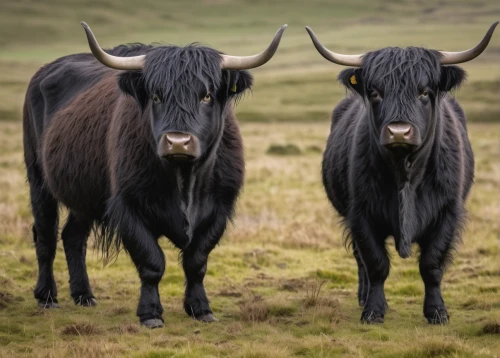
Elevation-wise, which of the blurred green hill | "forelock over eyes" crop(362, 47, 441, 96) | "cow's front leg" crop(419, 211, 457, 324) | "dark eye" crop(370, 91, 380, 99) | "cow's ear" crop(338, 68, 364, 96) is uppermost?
"forelock over eyes" crop(362, 47, 441, 96)

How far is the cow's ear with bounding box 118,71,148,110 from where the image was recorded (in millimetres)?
5949

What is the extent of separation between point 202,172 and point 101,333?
4.46 ft

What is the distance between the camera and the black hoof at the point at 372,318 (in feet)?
19.9

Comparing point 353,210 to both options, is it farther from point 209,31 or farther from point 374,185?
point 209,31

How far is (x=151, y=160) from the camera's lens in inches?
237

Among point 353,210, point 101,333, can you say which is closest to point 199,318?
point 101,333

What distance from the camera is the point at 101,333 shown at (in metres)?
5.61

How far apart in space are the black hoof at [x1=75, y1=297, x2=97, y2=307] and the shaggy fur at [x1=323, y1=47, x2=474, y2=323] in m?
2.27

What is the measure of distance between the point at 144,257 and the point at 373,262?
1.73 meters

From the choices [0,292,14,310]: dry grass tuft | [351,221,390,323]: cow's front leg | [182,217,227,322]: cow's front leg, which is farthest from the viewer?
[0,292,14,310]: dry grass tuft

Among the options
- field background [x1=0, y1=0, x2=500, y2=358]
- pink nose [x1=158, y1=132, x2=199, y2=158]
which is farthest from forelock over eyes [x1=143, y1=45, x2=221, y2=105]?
field background [x1=0, y1=0, x2=500, y2=358]

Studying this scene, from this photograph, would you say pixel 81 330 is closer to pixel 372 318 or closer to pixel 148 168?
pixel 148 168

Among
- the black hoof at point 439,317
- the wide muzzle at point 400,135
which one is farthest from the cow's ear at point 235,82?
the black hoof at point 439,317

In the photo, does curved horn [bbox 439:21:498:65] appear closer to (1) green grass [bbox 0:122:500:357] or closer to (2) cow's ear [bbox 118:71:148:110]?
(1) green grass [bbox 0:122:500:357]
